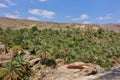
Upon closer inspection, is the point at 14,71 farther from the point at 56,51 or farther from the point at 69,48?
the point at 69,48

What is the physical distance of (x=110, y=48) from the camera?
132 m

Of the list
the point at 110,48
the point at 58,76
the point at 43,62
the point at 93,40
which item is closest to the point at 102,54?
the point at 110,48

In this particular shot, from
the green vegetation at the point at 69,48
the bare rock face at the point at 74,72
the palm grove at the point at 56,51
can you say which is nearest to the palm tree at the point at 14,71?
the palm grove at the point at 56,51

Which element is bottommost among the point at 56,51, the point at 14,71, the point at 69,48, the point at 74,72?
the point at 14,71

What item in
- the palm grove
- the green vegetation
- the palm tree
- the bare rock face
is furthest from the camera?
the green vegetation

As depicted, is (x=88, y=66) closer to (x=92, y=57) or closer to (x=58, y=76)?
(x=58, y=76)

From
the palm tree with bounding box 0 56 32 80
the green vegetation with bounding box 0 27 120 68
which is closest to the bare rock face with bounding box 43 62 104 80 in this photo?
the palm tree with bounding box 0 56 32 80

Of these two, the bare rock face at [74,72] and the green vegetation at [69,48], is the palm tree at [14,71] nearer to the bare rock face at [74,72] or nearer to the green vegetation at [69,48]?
the bare rock face at [74,72]

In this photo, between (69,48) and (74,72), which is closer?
(74,72)

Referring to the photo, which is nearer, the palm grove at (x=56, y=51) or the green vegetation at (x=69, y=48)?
the palm grove at (x=56, y=51)

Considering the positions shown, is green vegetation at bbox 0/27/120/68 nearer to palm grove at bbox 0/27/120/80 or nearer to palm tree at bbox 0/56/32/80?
palm grove at bbox 0/27/120/80

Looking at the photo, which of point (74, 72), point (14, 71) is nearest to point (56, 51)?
point (14, 71)

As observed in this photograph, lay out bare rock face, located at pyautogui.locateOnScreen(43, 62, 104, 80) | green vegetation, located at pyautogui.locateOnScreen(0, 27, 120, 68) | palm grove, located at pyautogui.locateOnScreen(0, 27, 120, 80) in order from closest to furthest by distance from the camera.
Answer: bare rock face, located at pyautogui.locateOnScreen(43, 62, 104, 80), palm grove, located at pyautogui.locateOnScreen(0, 27, 120, 80), green vegetation, located at pyautogui.locateOnScreen(0, 27, 120, 68)

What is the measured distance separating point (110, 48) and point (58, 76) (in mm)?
60454
